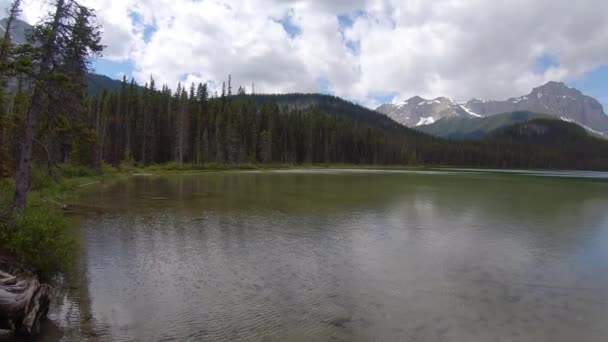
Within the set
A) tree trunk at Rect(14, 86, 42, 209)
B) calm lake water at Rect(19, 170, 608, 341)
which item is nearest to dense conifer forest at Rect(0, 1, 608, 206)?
tree trunk at Rect(14, 86, 42, 209)

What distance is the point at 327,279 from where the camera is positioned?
1298 centimetres

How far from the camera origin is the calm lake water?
9.22 m

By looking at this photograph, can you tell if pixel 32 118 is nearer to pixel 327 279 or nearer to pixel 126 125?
pixel 327 279

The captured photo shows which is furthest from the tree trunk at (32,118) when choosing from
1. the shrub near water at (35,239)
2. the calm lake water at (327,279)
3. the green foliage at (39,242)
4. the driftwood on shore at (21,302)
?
the driftwood on shore at (21,302)

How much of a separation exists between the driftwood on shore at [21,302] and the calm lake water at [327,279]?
1.55 ft

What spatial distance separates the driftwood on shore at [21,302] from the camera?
7887mm

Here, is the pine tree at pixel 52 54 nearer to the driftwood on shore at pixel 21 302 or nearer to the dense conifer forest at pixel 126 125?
the dense conifer forest at pixel 126 125

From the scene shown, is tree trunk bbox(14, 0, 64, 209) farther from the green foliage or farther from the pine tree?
the green foliage

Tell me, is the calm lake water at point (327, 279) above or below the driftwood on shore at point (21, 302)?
below

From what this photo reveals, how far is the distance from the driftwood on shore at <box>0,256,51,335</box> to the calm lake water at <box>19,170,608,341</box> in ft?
1.55

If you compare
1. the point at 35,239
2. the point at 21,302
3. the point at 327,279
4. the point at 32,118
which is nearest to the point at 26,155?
the point at 32,118

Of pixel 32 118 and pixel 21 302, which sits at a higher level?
pixel 32 118

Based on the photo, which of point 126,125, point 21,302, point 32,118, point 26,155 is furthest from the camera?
point 126,125

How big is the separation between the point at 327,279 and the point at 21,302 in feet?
28.4
